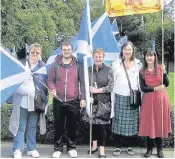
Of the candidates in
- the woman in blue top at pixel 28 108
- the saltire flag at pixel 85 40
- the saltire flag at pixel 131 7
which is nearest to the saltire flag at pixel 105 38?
the saltire flag at pixel 131 7

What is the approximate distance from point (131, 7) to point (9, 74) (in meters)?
2.14

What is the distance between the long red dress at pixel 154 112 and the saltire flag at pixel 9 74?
5.62 feet

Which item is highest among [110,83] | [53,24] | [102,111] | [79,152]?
[53,24]

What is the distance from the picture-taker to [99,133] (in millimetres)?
6574

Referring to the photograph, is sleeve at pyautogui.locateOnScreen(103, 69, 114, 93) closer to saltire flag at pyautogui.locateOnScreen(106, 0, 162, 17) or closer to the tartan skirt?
the tartan skirt

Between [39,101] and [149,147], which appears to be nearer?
[39,101]

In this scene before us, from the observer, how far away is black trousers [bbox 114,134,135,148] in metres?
6.93

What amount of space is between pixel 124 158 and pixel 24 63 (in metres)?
1.98

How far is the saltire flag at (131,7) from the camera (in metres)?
6.79

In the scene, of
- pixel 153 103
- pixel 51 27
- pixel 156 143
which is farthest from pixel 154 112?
pixel 51 27

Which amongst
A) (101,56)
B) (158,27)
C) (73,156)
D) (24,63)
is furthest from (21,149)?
(158,27)

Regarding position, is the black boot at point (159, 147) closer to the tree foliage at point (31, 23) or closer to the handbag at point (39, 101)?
the handbag at point (39, 101)

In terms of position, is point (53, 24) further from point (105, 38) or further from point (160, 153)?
point (160, 153)

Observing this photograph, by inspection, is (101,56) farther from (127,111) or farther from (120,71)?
(127,111)
